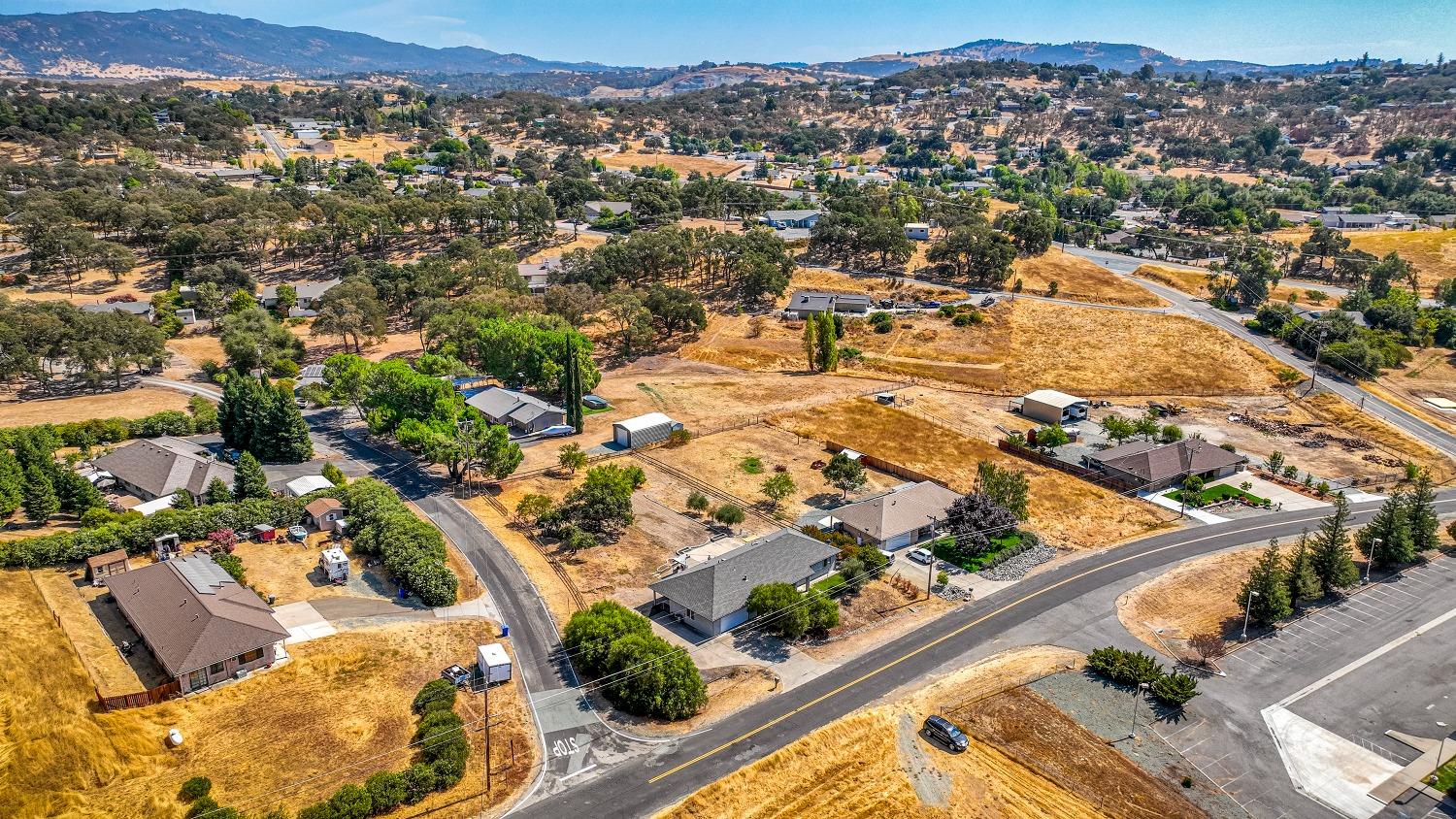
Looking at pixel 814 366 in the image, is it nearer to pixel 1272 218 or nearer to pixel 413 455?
pixel 413 455

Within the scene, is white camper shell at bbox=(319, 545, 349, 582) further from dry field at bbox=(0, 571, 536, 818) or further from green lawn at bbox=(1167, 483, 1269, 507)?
green lawn at bbox=(1167, 483, 1269, 507)

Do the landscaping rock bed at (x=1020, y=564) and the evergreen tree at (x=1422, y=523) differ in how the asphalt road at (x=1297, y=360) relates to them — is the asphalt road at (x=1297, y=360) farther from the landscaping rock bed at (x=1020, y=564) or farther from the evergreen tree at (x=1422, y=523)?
the landscaping rock bed at (x=1020, y=564)

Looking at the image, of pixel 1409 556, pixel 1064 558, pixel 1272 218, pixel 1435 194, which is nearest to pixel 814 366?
pixel 1064 558

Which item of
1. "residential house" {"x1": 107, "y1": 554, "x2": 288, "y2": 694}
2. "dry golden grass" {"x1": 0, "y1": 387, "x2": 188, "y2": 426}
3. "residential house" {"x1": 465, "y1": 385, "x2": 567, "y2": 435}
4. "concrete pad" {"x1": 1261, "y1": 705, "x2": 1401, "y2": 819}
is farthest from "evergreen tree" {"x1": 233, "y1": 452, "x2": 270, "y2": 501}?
"concrete pad" {"x1": 1261, "y1": 705, "x2": 1401, "y2": 819}

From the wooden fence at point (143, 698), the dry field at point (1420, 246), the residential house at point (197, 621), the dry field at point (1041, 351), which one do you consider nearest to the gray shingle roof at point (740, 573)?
the residential house at point (197, 621)

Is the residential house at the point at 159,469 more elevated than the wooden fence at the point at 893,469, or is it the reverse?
the residential house at the point at 159,469

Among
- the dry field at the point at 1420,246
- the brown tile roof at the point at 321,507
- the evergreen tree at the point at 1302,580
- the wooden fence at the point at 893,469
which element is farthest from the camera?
the dry field at the point at 1420,246
